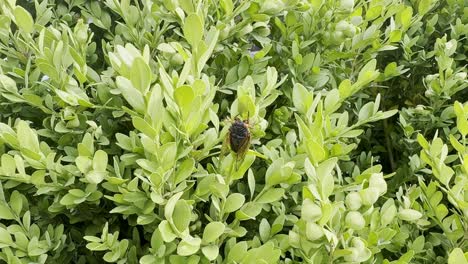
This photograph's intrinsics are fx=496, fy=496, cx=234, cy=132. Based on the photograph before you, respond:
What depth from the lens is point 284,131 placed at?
1264mm

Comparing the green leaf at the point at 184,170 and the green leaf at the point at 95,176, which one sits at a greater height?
the green leaf at the point at 184,170

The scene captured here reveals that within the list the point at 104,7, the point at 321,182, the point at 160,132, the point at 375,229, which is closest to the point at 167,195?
the point at 160,132

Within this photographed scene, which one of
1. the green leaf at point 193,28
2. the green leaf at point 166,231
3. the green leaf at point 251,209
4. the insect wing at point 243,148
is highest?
the green leaf at point 193,28

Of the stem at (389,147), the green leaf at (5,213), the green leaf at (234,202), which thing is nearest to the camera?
the green leaf at (234,202)

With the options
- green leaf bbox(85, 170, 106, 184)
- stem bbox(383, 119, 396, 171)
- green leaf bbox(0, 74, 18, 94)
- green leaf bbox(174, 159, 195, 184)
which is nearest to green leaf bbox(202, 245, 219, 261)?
green leaf bbox(174, 159, 195, 184)

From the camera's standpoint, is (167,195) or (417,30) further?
(417,30)

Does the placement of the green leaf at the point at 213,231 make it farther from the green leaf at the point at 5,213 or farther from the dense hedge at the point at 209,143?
the green leaf at the point at 5,213

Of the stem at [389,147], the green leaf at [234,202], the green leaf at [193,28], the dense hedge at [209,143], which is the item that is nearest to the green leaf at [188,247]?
the dense hedge at [209,143]

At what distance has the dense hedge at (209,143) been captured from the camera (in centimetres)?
85

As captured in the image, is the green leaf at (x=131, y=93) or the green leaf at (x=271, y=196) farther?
the green leaf at (x=271, y=196)

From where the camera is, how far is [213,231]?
2.79 ft

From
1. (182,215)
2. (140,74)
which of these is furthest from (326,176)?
(140,74)

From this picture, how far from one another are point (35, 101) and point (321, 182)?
2.21 ft

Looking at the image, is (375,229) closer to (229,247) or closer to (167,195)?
(229,247)
